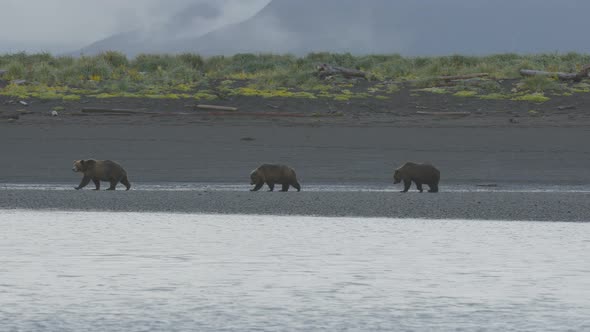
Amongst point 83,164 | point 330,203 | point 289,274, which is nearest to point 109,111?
point 83,164

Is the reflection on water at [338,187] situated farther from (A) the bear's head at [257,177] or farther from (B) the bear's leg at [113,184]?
(A) the bear's head at [257,177]

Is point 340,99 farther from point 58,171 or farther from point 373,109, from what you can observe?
point 58,171

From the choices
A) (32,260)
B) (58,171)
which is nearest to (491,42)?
(58,171)

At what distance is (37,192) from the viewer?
2442cm

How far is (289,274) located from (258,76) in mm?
30105

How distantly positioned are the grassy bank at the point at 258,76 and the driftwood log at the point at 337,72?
0.33m

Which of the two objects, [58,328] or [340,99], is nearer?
[58,328]

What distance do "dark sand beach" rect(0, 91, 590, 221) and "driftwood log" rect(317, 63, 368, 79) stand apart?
707cm

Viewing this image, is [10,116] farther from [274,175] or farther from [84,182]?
[274,175]

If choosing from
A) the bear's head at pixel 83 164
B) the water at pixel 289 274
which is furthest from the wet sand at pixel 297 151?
the water at pixel 289 274

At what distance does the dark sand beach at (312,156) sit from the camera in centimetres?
2234

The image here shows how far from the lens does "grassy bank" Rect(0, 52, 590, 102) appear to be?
3838cm

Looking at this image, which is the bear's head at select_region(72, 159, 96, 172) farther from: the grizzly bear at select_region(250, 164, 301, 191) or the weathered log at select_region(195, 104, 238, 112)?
the weathered log at select_region(195, 104, 238, 112)

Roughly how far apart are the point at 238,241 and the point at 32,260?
9.87ft
